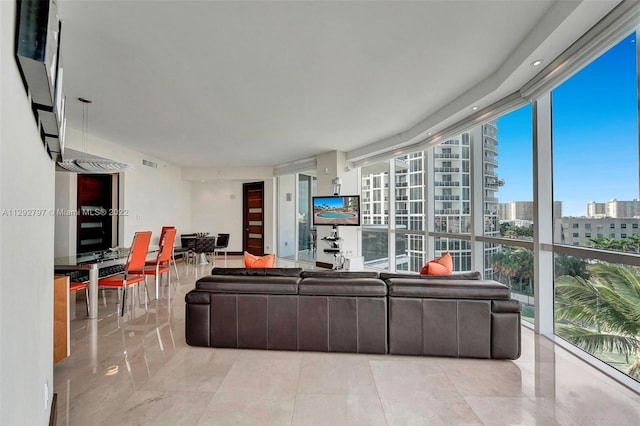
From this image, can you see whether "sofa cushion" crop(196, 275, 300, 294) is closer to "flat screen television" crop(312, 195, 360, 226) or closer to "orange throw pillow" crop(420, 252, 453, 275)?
"orange throw pillow" crop(420, 252, 453, 275)

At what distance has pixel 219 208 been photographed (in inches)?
379

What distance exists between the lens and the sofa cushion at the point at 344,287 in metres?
2.78

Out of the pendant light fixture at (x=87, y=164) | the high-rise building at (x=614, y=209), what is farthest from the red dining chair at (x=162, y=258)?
the high-rise building at (x=614, y=209)

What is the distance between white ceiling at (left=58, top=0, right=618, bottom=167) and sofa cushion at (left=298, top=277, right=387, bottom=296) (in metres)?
2.12

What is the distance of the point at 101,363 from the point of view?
8.60 ft

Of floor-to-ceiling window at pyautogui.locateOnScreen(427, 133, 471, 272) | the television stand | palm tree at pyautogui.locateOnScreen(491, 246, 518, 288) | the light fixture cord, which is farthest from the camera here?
the television stand

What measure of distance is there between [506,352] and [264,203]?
7.46m

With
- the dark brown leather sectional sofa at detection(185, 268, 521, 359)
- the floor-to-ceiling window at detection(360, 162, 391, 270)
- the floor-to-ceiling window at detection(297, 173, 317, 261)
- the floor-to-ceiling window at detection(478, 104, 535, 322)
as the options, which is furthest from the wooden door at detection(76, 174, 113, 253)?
the floor-to-ceiling window at detection(478, 104, 535, 322)

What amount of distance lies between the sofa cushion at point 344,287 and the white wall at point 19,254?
1.85 m

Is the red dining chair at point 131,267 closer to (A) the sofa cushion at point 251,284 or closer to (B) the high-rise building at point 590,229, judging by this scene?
(A) the sofa cushion at point 251,284

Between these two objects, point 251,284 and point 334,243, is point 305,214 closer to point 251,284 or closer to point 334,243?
point 334,243

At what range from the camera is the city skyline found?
2.52m

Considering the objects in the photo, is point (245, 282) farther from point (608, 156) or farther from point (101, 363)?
point (608, 156)

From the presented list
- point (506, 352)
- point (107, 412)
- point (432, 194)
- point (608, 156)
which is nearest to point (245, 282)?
point (107, 412)
